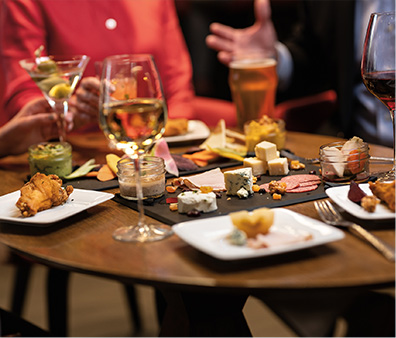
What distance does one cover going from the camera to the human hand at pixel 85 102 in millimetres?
1792

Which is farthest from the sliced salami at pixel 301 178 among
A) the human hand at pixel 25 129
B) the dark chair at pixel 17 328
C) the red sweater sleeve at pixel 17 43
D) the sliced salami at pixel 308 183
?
the red sweater sleeve at pixel 17 43

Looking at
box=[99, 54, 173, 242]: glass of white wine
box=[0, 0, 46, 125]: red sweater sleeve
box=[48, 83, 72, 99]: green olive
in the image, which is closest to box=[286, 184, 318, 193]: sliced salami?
box=[99, 54, 173, 242]: glass of white wine

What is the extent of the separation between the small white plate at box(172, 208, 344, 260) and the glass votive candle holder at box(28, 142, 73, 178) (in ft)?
2.02

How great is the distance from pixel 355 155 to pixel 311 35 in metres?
2.05

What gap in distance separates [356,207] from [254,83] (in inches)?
41.1

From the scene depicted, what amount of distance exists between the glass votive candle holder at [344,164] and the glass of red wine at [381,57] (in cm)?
13

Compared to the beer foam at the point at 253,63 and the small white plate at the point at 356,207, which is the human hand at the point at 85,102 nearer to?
the beer foam at the point at 253,63

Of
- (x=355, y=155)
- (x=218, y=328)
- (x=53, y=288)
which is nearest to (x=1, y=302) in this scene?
(x=53, y=288)

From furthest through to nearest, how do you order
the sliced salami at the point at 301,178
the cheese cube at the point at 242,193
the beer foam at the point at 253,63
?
the beer foam at the point at 253,63, the sliced salami at the point at 301,178, the cheese cube at the point at 242,193

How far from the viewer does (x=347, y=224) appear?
979 millimetres

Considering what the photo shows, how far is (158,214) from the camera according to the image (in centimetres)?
113

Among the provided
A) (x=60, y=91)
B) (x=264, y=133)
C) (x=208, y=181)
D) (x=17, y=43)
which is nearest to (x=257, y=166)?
(x=208, y=181)

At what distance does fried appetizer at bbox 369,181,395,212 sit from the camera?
101 cm

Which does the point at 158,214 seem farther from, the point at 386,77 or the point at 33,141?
the point at 33,141
